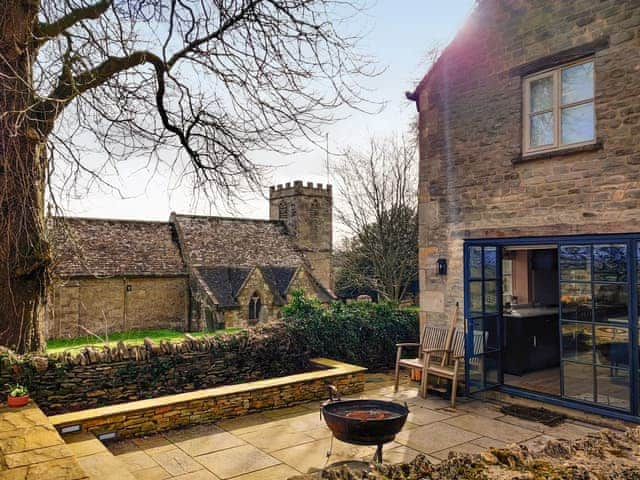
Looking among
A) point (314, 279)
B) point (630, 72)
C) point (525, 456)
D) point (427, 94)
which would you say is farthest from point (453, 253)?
point (314, 279)

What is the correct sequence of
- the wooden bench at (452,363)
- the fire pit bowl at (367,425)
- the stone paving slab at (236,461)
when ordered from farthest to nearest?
the wooden bench at (452,363) < the stone paving slab at (236,461) < the fire pit bowl at (367,425)

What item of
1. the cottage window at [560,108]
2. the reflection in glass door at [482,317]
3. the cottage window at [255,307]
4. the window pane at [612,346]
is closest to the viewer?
the window pane at [612,346]

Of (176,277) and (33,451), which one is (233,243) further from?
(33,451)

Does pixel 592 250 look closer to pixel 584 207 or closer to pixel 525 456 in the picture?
pixel 584 207

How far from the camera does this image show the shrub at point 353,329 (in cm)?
1018

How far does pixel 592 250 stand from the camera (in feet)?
22.8

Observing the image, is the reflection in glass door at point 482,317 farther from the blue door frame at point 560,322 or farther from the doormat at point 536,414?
the doormat at point 536,414

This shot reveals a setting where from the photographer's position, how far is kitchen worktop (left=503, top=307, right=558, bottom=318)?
9.29m

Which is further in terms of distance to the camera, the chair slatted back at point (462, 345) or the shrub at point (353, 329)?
the shrub at point (353, 329)

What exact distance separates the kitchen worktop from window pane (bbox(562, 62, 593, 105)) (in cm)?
388

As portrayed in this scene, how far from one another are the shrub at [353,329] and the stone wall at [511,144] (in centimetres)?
205

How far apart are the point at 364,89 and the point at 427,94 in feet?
10.2

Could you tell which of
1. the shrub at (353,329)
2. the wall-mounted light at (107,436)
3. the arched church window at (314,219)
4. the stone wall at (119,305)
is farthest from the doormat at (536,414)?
the arched church window at (314,219)

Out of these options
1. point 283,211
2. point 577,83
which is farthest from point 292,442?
point 283,211
